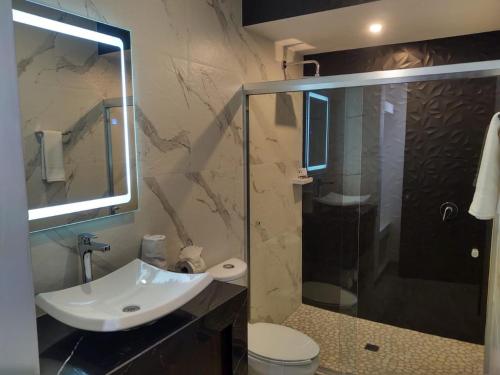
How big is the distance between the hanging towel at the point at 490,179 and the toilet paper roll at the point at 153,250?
1555mm

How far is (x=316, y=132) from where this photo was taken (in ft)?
10.3

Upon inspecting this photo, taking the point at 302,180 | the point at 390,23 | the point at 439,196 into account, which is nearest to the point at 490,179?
the point at 439,196

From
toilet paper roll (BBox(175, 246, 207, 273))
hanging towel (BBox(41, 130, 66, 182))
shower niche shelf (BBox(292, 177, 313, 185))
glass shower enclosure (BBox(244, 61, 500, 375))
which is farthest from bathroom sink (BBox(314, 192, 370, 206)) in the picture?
hanging towel (BBox(41, 130, 66, 182))

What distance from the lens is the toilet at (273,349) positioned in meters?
2.05

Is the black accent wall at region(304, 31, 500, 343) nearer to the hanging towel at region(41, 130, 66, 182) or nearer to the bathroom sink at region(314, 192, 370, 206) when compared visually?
the bathroom sink at region(314, 192, 370, 206)

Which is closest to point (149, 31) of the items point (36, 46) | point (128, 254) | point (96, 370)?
point (36, 46)

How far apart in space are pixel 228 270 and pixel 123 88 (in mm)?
1109

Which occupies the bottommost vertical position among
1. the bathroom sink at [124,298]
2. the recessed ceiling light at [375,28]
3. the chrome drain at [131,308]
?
the chrome drain at [131,308]

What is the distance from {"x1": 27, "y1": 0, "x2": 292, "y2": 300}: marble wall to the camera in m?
1.59

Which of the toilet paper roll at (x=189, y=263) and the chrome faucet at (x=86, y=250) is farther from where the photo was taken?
the toilet paper roll at (x=189, y=263)

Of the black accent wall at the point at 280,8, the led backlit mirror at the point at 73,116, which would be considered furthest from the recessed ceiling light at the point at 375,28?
the led backlit mirror at the point at 73,116

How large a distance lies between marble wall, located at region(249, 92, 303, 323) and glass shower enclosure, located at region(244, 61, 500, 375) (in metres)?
0.01

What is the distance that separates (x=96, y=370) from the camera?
3.55 ft

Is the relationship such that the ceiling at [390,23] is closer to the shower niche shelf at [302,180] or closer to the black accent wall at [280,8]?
the black accent wall at [280,8]
